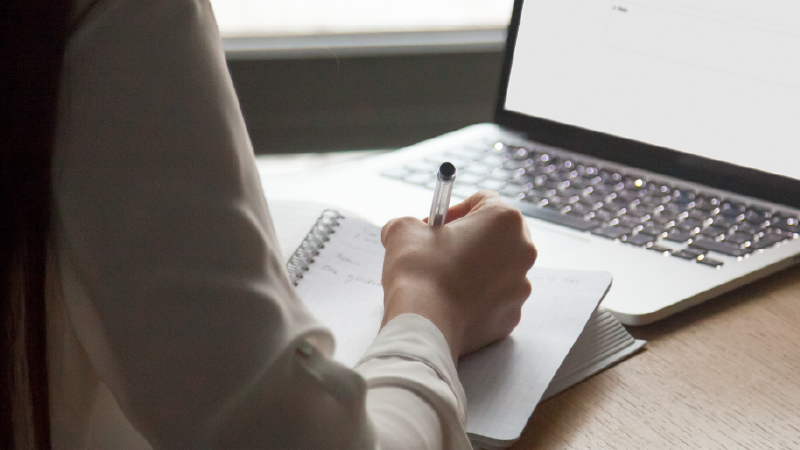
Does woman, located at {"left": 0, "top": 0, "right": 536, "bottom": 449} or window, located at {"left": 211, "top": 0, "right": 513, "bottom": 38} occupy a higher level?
woman, located at {"left": 0, "top": 0, "right": 536, "bottom": 449}

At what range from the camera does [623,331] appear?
1.98 ft

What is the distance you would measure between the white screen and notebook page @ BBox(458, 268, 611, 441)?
12.3 inches

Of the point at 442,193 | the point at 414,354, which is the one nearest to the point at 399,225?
the point at 442,193

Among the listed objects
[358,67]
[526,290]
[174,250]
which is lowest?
[358,67]

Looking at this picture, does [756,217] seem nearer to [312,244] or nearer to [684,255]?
[684,255]

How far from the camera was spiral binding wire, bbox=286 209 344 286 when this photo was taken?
0.64m

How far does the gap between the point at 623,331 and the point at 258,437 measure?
36cm

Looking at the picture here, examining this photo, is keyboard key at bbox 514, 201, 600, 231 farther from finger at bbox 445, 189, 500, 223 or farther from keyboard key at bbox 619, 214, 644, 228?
finger at bbox 445, 189, 500, 223

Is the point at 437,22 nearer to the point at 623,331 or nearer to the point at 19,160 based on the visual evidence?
the point at 623,331

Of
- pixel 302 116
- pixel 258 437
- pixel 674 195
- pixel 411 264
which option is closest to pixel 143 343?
pixel 258 437

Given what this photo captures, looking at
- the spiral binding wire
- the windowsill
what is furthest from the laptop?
the windowsill

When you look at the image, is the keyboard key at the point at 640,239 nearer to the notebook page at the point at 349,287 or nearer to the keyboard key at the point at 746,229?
the keyboard key at the point at 746,229

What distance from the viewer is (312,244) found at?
672mm

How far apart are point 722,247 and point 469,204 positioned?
26 cm
